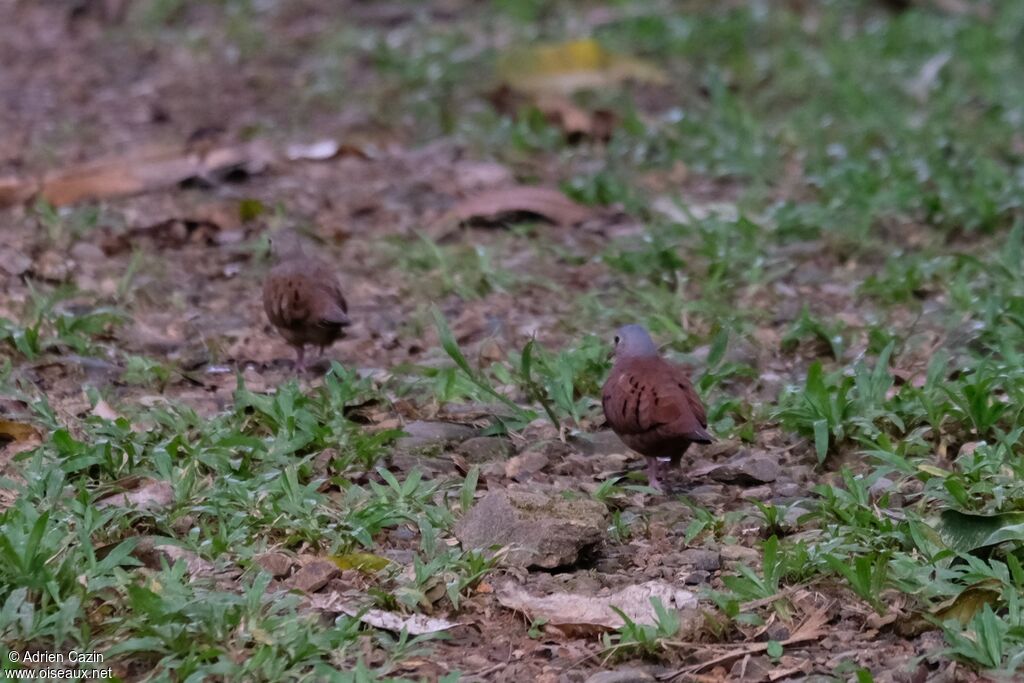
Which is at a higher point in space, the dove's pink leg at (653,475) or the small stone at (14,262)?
the small stone at (14,262)

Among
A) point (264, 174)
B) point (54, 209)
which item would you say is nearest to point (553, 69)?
point (264, 174)

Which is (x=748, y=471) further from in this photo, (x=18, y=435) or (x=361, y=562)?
(x=18, y=435)

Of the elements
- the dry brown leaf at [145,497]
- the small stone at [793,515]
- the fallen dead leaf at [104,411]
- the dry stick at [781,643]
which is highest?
the dry brown leaf at [145,497]

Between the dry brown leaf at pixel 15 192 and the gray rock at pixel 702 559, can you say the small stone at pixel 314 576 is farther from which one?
the dry brown leaf at pixel 15 192

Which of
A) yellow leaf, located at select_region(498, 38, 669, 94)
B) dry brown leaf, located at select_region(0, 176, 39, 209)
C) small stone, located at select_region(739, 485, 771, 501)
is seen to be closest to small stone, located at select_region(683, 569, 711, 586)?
small stone, located at select_region(739, 485, 771, 501)

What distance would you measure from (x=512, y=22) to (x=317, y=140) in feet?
9.91

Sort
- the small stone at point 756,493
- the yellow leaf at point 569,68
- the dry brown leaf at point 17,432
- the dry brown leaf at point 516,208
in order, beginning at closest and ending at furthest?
the small stone at point 756,493 → the dry brown leaf at point 17,432 → the dry brown leaf at point 516,208 → the yellow leaf at point 569,68

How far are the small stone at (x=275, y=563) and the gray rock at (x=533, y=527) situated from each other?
497 mm

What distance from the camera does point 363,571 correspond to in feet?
12.6

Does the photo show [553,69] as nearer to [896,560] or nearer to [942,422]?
[942,422]

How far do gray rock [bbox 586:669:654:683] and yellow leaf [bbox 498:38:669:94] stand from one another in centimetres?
605

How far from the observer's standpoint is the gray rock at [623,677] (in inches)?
135

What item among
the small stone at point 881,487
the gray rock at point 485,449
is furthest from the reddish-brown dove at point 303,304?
the small stone at point 881,487

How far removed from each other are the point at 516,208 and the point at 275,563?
3640 millimetres
